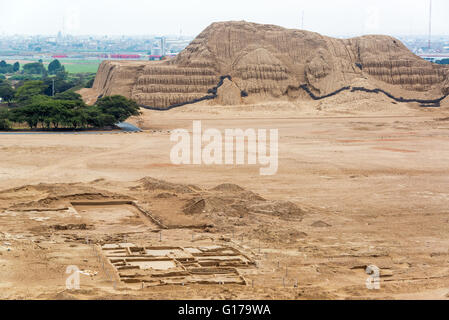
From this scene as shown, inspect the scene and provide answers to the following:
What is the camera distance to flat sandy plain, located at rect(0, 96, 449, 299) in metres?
22.6

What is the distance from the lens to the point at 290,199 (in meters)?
39.1

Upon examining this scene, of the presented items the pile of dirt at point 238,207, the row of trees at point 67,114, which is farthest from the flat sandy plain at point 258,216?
the row of trees at point 67,114

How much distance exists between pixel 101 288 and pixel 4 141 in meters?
41.3

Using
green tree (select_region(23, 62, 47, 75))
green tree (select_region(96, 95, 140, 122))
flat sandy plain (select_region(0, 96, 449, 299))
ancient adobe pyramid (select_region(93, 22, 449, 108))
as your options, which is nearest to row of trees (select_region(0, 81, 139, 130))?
green tree (select_region(96, 95, 140, 122))

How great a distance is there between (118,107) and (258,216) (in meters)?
44.0

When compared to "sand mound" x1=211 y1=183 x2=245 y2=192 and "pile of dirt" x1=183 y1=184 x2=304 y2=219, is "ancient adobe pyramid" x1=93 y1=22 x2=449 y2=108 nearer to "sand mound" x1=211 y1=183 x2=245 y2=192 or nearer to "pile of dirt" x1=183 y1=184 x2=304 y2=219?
"sand mound" x1=211 y1=183 x2=245 y2=192

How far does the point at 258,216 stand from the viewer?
34.0 metres

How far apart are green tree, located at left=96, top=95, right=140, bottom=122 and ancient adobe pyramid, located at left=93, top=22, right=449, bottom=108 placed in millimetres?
14844

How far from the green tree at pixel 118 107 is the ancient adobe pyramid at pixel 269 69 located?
584 inches

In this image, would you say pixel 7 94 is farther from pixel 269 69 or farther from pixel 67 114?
pixel 269 69

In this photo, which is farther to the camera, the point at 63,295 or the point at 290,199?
the point at 290,199

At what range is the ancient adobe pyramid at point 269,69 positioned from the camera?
94188 millimetres
